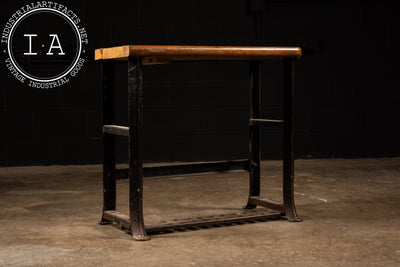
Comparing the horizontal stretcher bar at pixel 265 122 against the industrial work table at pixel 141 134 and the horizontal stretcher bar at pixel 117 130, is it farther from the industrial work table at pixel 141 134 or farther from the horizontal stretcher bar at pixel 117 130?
the horizontal stretcher bar at pixel 117 130

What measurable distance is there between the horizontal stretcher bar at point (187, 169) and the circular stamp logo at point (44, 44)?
10.0 feet

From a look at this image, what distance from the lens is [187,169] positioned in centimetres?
402

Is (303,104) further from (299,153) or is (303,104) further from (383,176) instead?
(383,176)

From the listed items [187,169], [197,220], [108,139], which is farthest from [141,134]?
[197,220]

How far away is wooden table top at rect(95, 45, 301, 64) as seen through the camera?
3.41 m

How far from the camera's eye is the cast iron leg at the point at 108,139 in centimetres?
390

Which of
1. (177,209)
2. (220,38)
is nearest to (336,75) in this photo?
(220,38)

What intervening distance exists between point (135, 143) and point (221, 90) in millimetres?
3489

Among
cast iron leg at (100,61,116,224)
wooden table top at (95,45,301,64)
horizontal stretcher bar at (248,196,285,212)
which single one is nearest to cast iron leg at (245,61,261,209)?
horizontal stretcher bar at (248,196,285,212)

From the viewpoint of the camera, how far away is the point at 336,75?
23.1 feet

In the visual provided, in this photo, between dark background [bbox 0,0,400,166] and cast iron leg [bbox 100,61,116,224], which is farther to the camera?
dark background [bbox 0,0,400,166]

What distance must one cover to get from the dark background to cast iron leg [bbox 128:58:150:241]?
3.24 meters

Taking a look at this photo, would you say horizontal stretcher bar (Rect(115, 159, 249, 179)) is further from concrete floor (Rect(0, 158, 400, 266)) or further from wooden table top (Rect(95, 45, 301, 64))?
wooden table top (Rect(95, 45, 301, 64))

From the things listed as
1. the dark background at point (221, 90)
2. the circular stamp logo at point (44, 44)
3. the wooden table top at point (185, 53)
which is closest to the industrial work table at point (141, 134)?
the wooden table top at point (185, 53)
